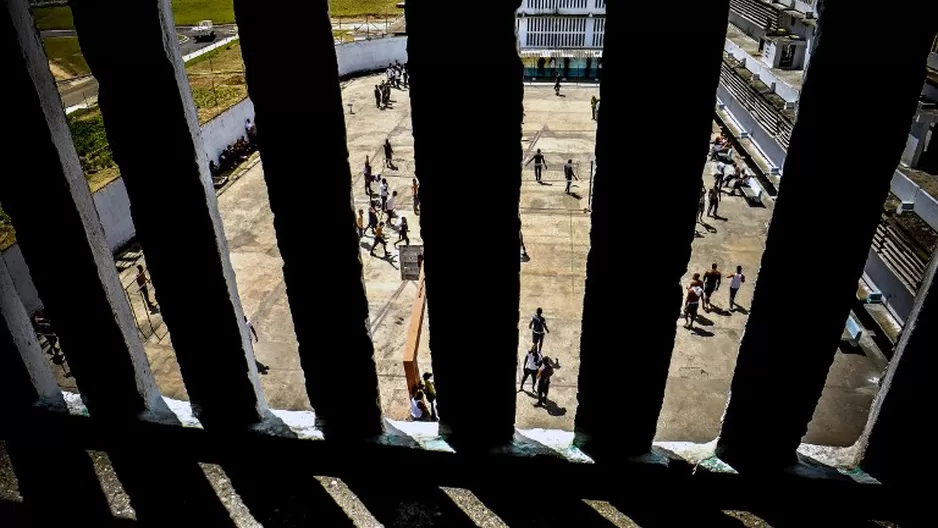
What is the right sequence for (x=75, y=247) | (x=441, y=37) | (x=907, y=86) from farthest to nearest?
(x=75, y=247) < (x=441, y=37) < (x=907, y=86)

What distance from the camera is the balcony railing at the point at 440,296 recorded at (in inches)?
144

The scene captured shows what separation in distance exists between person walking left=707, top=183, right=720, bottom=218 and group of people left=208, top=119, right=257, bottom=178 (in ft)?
68.2

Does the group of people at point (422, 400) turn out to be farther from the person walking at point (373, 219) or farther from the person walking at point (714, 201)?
the person walking at point (714, 201)

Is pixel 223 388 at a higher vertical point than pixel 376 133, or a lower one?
higher

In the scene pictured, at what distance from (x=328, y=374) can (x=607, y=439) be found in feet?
8.14

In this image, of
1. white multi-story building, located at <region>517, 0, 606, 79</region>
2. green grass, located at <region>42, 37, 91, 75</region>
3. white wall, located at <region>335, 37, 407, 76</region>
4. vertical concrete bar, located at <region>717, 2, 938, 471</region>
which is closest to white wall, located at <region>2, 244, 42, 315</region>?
vertical concrete bar, located at <region>717, 2, 938, 471</region>

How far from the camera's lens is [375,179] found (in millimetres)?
25844

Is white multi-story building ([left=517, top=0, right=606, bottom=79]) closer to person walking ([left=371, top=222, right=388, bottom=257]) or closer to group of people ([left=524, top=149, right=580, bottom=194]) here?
group of people ([left=524, top=149, right=580, bottom=194])

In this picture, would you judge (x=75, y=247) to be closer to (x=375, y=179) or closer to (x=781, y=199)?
(x=781, y=199)

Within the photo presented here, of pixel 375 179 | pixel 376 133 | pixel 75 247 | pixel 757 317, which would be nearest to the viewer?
pixel 757 317

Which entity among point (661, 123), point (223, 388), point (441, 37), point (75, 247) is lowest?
point (223, 388)

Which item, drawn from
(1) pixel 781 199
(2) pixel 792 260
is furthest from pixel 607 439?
(1) pixel 781 199

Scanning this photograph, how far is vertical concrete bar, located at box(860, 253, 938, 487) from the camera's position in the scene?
13.5 ft

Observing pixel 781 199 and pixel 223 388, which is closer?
pixel 781 199
